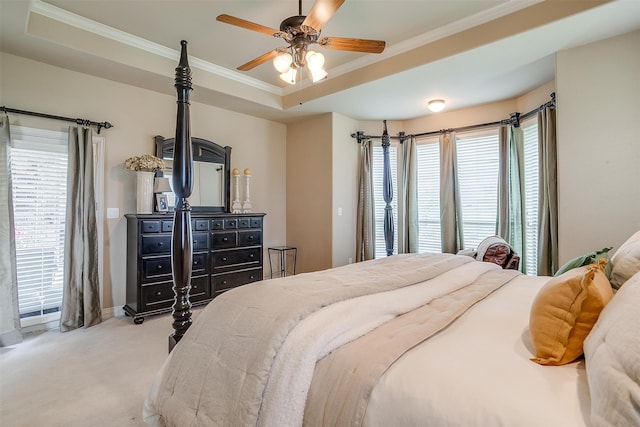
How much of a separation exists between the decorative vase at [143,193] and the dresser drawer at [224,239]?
785 millimetres

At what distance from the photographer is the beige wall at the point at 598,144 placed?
2553mm

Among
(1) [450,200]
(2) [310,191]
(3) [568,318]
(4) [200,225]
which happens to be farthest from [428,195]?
(3) [568,318]

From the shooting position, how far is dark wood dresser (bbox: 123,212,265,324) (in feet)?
11.0

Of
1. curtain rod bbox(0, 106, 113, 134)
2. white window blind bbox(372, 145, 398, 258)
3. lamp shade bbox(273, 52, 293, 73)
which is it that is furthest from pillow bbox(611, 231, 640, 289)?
curtain rod bbox(0, 106, 113, 134)

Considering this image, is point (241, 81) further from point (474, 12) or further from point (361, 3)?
point (474, 12)

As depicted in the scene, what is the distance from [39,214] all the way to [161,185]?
3.78ft

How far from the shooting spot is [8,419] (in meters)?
1.84

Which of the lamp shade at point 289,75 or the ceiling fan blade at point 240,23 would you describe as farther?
the lamp shade at point 289,75

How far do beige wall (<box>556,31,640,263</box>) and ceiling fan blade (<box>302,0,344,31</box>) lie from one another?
227 cm

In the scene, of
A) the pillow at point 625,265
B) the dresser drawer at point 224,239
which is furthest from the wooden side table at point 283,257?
the pillow at point 625,265

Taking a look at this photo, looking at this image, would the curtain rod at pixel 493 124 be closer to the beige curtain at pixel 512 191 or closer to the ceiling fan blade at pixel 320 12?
the beige curtain at pixel 512 191

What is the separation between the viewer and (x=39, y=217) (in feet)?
10.4

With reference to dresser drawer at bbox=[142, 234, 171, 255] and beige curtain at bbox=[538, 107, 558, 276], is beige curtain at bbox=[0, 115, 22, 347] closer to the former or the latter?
dresser drawer at bbox=[142, 234, 171, 255]

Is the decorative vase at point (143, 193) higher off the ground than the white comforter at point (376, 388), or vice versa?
the decorative vase at point (143, 193)
